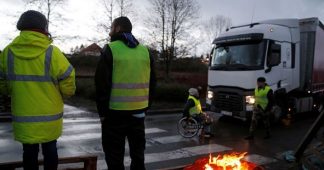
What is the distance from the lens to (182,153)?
30.8 feet

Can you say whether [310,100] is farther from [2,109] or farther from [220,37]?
[2,109]

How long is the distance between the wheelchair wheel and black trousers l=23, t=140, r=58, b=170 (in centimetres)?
705

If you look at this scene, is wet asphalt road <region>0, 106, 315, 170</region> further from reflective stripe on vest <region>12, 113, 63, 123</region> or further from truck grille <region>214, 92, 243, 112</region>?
reflective stripe on vest <region>12, 113, 63, 123</region>

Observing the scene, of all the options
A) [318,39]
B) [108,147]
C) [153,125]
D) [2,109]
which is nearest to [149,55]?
[108,147]

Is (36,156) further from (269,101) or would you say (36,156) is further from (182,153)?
(269,101)

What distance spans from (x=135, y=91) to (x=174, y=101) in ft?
49.6

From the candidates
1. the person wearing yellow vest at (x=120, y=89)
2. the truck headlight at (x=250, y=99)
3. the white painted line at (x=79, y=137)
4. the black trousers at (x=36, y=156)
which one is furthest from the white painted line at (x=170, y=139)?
the black trousers at (x=36, y=156)

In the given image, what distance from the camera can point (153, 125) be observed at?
13492 millimetres

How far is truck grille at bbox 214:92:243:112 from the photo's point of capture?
1298cm

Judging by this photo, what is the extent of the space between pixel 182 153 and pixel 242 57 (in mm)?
4881

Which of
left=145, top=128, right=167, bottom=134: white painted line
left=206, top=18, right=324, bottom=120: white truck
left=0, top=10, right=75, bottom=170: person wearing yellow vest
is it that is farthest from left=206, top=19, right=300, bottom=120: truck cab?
left=0, top=10, right=75, bottom=170: person wearing yellow vest

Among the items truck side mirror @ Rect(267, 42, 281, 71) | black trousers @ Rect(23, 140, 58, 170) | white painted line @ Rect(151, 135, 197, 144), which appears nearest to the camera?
black trousers @ Rect(23, 140, 58, 170)

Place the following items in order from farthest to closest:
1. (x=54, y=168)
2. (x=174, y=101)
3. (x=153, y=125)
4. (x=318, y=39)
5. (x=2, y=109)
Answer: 1. (x=174, y=101)
2. (x=318, y=39)
3. (x=2, y=109)
4. (x=153, y=125)
5. (x=54, y=168)

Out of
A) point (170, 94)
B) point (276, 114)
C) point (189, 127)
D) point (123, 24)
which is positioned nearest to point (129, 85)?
point (123, 24)
